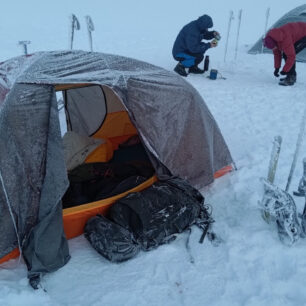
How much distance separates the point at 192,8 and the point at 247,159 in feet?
63.3

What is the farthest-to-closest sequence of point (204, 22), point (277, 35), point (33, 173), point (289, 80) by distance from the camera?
point (204, 22)
point (289, 80)
point (277, 35)
point (33, 173)

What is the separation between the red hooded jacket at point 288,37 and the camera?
6059 millimetres

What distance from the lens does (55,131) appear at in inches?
94.8

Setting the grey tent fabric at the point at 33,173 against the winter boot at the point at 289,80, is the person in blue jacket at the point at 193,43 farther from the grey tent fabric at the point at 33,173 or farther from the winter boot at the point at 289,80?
the grey tent fabric at the point at 33,173

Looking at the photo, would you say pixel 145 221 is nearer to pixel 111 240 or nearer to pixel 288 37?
pixel 111 240

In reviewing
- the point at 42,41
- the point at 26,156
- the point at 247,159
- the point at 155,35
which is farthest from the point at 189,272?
the point at 155,35

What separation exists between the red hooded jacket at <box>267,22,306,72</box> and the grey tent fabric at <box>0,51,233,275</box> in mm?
3632

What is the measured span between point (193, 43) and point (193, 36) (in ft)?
0.47

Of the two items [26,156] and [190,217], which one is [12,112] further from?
[190,217]

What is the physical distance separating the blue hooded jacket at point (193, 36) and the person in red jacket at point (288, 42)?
128 cm

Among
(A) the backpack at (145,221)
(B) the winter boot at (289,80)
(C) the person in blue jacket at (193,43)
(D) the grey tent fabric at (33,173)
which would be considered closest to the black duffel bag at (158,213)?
(A) the backpack at (145,221)

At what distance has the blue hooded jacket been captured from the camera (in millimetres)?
6857

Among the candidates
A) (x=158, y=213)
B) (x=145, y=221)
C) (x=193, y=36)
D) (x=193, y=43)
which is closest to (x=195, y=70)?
(x=193, y=43)

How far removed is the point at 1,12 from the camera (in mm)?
15227
